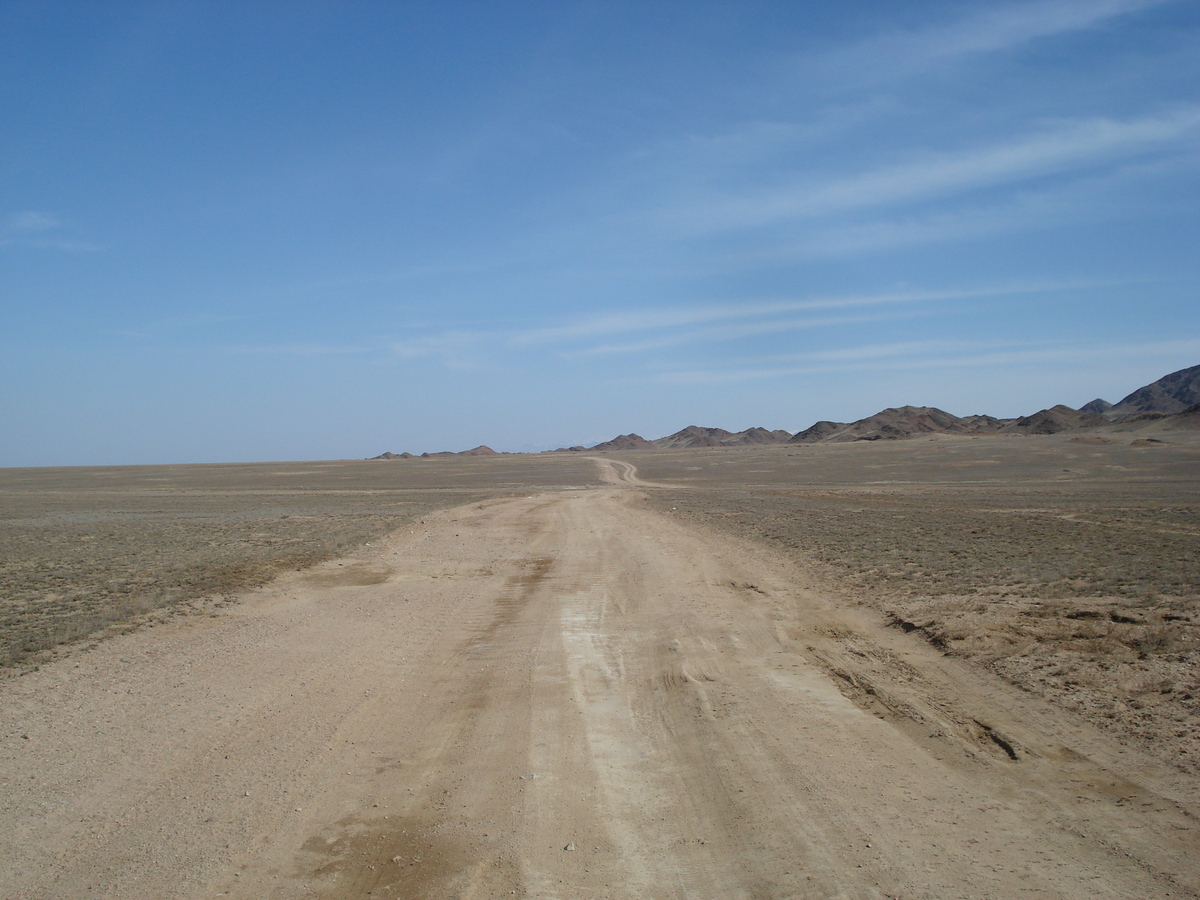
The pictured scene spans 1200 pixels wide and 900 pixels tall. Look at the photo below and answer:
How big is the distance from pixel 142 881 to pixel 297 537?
1751 cm

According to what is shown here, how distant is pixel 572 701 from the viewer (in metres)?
7.23

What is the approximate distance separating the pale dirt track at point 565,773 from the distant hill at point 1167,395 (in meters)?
201

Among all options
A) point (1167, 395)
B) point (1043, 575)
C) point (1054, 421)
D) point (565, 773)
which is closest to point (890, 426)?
point (1054, 421)

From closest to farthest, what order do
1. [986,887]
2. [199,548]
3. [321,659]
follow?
[986,887] < [321,659] < [199,548]

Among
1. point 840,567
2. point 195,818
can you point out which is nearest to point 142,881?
point 195,818

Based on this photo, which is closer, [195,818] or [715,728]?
[195,818]

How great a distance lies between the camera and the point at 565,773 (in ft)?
18.4

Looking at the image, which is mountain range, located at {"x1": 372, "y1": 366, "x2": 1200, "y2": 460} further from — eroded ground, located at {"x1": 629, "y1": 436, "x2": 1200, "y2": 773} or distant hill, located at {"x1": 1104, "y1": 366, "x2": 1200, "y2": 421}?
eroded ground, located at {"x1": 629, "y1": 436, "x2": 1200, "y2": 773}

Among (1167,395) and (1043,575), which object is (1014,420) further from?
(1043,575)

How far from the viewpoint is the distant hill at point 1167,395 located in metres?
175

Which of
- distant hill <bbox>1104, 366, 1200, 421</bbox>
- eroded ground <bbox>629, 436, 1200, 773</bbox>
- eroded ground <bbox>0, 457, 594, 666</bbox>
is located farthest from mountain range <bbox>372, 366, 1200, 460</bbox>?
eroded ground <bbox>0, 457, 594, 666</bbox>

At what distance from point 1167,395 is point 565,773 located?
8974 inches

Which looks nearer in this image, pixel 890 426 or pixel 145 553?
pixel 145 553

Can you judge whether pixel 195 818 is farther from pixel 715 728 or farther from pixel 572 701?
pixel 715 728
